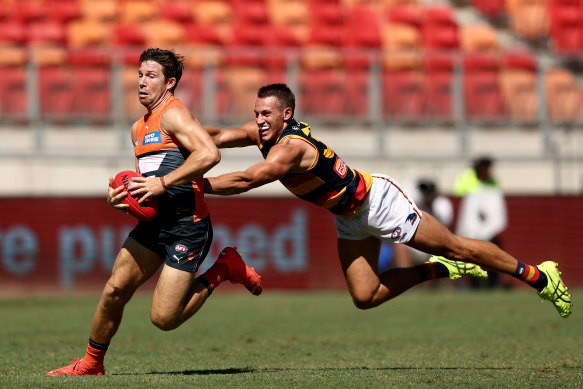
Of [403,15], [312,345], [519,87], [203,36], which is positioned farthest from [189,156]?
[403,15]

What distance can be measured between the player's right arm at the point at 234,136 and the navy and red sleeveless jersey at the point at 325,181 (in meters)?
0.16

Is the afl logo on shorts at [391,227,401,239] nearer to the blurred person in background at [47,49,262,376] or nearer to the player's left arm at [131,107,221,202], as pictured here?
the blurred person in background at [47,49,262,376]

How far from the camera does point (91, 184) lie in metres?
15.7

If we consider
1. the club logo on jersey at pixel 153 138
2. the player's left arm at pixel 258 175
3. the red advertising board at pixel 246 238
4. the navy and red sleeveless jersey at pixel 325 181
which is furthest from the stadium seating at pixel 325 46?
the player's left arm at pixel 258 175

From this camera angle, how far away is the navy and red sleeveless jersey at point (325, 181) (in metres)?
7.29

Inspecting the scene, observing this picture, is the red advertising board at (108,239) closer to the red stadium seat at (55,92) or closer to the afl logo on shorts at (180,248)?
the red stadium seat at (55,92)

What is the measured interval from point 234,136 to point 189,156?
0.95m

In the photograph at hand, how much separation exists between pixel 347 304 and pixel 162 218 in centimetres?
739

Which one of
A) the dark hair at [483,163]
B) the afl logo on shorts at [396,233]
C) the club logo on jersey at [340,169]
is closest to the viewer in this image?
the club logo on jersey at [340,169]

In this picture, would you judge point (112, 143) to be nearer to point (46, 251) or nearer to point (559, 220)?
point (46, 251)

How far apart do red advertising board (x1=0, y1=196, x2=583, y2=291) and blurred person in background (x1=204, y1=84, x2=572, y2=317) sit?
25.6ft

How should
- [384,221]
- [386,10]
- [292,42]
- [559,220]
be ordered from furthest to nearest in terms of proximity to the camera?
1. [386,10]
2. [292,42]
3. [559,220]
4. [384,221]

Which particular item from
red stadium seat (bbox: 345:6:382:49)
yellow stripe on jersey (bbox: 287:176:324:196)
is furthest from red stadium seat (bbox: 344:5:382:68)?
yellow stripe on jersey (bbox: 287:176:324:196)

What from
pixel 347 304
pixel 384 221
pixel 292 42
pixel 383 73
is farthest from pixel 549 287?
pixel 292 42
